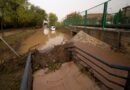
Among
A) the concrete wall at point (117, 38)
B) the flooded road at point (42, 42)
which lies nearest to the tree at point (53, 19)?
the flooded road at point (42, 42)

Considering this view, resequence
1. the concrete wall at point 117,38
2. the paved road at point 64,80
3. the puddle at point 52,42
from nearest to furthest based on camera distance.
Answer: the paved road at point 64,80 → the concrete wall at point 117,38 → the puddle at point 52,42

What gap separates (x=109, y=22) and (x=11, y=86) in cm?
521

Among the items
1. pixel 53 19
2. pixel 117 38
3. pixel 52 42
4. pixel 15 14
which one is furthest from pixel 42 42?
pixel 53 19

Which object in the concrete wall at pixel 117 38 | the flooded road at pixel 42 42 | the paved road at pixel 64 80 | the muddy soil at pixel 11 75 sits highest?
the concrete wall at pixel 117 38

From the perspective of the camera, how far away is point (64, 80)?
5.41 meters

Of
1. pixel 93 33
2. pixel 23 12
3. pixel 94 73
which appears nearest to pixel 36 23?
pixel 23 12

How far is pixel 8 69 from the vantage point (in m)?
7.68

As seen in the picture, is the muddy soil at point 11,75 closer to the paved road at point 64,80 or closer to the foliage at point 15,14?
the paved road at point 64,80

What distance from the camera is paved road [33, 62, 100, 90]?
4.79 meters

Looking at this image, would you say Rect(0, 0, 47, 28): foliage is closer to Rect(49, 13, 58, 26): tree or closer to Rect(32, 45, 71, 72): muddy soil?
Rect(32, 45, 71, 72): muddy soil

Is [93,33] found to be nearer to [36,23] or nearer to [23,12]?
[23,12]

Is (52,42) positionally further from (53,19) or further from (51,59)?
(53,19)

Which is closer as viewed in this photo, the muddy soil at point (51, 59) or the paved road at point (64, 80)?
the paved road at point (64, 80)

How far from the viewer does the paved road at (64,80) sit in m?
4.79
